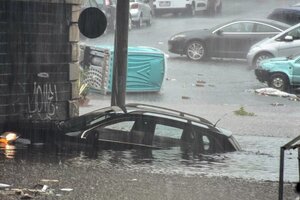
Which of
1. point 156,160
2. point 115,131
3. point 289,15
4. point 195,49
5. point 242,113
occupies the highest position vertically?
point 289,15

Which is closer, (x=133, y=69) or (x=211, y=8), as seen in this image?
(x=133, y=69)

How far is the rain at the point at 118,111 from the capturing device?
30.0 ft

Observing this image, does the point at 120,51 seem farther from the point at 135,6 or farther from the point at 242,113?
the point at 135,6

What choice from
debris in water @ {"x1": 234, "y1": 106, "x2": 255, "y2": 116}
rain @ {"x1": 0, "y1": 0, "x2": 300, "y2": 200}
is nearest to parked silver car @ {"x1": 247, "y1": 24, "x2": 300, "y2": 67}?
rain @ {"x1": 0, "y1": 0, "x2": 300, "y2": 200}

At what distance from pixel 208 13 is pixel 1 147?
2968cm

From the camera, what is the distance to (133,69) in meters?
20.1

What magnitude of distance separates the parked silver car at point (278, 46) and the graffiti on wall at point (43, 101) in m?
10.7

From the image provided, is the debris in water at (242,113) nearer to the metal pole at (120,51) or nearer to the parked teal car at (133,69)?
the parked teal car at (133,69)

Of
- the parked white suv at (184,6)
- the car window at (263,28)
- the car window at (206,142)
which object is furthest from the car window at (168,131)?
the parked white suv at (184,6)

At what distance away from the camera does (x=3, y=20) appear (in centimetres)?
1385

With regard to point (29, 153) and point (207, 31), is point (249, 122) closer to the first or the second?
point (29, 153)

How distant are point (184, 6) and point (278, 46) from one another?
14166 millimetres

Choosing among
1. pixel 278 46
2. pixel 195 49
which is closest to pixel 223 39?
pixel 195 49

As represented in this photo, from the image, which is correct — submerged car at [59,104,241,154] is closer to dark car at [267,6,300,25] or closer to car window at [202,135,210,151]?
car window at [202,135,210,151]
